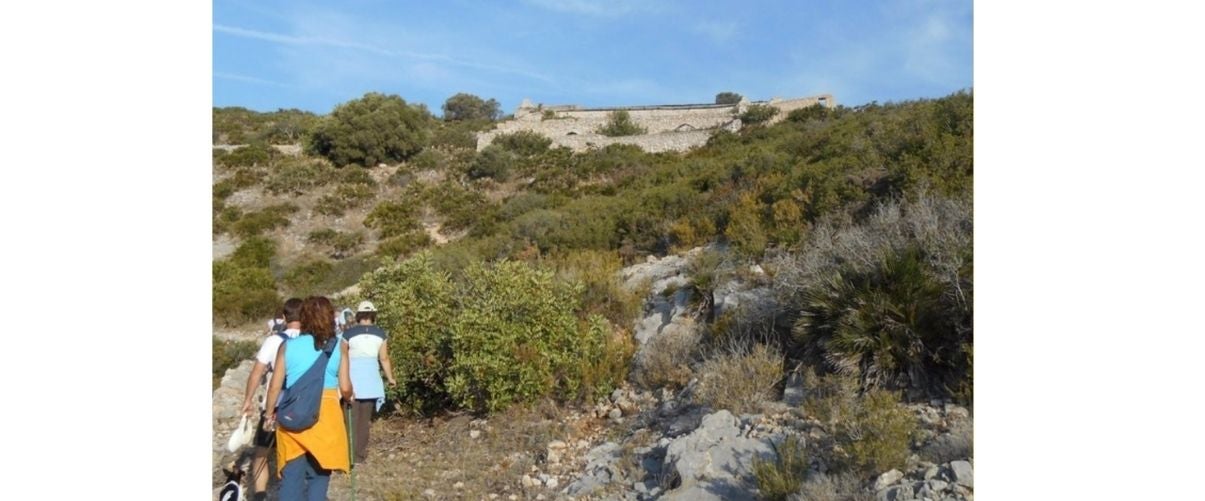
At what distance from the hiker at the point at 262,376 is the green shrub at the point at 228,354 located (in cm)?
530

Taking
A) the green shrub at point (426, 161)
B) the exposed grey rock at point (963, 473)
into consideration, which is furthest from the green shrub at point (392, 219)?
the exposed grey rock at point (963, 473)

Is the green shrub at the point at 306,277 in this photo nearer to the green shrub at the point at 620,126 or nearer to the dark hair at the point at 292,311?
the dark hair at the point at 292,311

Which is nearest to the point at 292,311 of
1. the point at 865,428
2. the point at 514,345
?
the point at 514,345

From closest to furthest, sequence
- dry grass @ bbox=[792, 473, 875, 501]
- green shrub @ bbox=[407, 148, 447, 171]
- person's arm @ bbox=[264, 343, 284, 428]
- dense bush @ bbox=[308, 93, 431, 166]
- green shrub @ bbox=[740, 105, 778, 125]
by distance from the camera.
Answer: dry grass @ bbox=[792, 473, 875, 501] < person's arm @ bbox=[264, 343, 284, 428] < green shrub @ bbox=[407, 148, 447, 171] < dense bush @ bbox=[308, 93, 431, 166] < green shrub @ bbox=[740, 105, 778, 125]

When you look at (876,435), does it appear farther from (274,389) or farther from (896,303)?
(274,389)

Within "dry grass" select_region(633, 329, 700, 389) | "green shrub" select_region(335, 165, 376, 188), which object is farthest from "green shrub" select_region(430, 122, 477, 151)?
"dry grass" select_region(633, 329, 700, 389)

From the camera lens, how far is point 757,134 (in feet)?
95.6

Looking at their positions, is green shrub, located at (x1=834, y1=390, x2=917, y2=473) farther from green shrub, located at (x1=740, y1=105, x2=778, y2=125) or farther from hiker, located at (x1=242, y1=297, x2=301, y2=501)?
green shrub, located at (x1=740, y1=105, x2=778, y2=125)

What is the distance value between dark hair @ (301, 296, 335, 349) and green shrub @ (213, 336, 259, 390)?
22.2 feet

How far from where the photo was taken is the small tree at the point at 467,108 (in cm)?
6222

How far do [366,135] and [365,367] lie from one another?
29712 millimetres

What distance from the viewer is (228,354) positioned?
11219 millimetres

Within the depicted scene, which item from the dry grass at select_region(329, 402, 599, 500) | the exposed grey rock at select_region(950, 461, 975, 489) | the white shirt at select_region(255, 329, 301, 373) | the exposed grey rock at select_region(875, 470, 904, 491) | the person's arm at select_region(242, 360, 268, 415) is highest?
the white shirt at select_region(255, 329, 301, 373)

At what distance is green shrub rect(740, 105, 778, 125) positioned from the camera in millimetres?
36000
